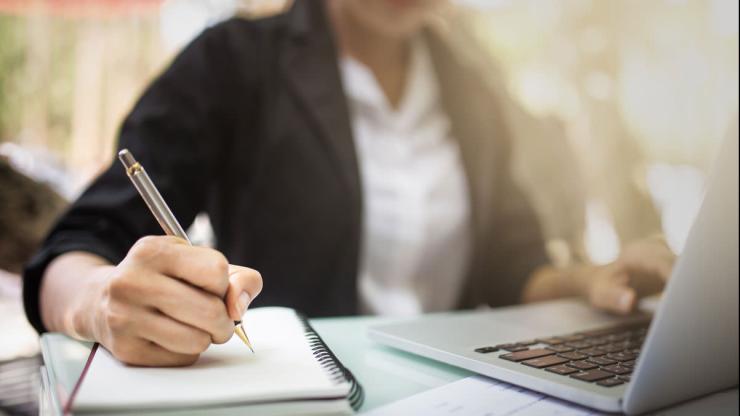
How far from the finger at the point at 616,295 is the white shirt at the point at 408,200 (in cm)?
31

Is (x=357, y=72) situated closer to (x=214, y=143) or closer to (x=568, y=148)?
(x=214, y=143)

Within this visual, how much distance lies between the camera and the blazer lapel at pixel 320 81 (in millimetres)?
792

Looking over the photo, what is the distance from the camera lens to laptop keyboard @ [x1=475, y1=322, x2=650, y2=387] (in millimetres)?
330

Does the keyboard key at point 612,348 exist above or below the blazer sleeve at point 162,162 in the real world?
below

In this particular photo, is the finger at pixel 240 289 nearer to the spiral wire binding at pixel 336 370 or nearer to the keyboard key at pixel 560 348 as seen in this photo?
the spiral wire binding at pixel 336 370

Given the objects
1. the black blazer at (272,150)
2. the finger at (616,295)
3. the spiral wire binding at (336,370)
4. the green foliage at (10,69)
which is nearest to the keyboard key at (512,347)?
the spiral wire binding at (336,370)

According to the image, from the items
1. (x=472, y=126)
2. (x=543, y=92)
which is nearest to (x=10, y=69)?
(x=472, y=126)

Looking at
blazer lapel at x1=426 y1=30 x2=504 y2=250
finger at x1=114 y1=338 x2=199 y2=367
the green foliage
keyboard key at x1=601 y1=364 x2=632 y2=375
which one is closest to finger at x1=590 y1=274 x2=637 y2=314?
keyboard key at x1=601 y1=364 x2=632 y2=375

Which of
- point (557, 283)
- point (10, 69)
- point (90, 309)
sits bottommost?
point (557, 283)

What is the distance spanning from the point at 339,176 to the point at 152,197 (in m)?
0.48

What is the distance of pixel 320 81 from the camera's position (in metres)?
0.82

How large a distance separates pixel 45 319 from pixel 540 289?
660 mm

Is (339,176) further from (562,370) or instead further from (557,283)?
(562,370)

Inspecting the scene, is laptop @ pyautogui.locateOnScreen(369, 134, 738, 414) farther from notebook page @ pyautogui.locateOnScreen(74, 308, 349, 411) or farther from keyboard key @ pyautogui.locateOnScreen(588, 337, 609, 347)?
notebook page @ pyautogui.locateOnScreen(74, 308, 349, 411)
